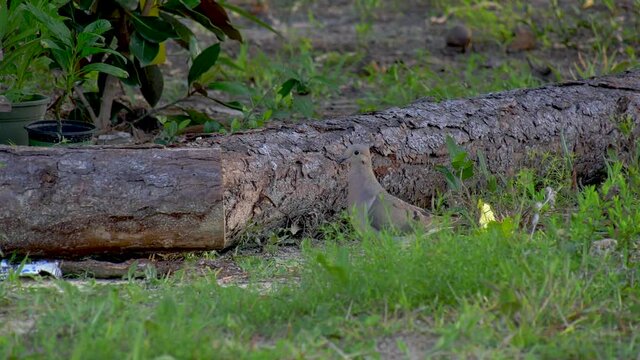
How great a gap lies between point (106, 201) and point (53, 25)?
0.98m

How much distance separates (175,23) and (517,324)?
315 centimetres

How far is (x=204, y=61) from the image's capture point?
5.44m

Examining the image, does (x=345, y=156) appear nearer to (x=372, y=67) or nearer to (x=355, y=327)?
(x=355, y=327)

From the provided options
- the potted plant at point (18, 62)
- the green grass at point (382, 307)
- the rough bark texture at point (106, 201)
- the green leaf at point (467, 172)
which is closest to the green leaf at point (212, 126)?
the potted plant at point (18, 62)

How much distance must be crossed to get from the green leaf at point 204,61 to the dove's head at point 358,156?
1.60m

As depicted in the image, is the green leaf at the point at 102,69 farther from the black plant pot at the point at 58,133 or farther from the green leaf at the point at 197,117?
the green leaf at the point at 197,117

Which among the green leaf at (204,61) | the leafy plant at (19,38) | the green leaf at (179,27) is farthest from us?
the green leaf at (179,27)

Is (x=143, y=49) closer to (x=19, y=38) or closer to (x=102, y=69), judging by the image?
(x=102, y=69)

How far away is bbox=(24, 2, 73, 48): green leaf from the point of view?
14.2 ft

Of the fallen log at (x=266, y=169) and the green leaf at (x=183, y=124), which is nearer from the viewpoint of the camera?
the fallen log at (x=266, y=169)

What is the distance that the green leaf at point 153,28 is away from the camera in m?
5.14

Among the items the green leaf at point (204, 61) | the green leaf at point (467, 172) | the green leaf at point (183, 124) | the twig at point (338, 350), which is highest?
the green leaf at point (204, 61)

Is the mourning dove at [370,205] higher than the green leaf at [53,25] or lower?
lower

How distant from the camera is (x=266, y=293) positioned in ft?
11.4
